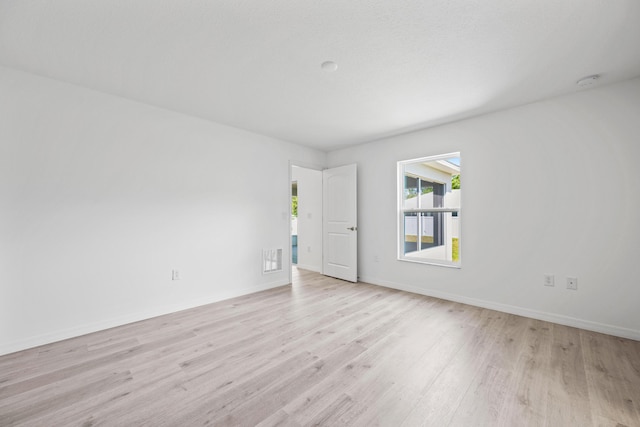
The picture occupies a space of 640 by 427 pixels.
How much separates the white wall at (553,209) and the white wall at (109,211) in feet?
9.70

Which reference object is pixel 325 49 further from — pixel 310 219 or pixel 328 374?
pixel 310 219

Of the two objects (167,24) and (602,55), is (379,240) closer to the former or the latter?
(602,55)

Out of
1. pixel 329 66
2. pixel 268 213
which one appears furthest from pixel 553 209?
pixel 268 213

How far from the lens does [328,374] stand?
6.50 feet

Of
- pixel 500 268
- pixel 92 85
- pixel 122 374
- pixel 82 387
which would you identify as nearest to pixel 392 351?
pixel 500 268

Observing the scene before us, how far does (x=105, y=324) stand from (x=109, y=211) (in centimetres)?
118

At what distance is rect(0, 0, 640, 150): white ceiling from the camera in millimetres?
1694

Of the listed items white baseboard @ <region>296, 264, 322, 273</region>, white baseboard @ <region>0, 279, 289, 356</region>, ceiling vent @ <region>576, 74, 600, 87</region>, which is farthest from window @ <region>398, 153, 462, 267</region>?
white baseboard @ <region>0, 279, 289, 356</region>

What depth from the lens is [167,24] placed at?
183 centimetres

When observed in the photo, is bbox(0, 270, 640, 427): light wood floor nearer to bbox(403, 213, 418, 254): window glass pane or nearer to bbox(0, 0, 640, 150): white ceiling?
bbox(403, 213, 418, 254): window glass pane

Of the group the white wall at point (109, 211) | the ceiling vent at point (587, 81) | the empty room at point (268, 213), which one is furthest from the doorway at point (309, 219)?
the ceiling vent at point (587, 81)

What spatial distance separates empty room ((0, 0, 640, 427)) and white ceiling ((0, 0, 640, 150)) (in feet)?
0.07

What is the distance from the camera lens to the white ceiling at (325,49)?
5.56ft

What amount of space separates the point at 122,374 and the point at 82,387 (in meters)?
0.22
